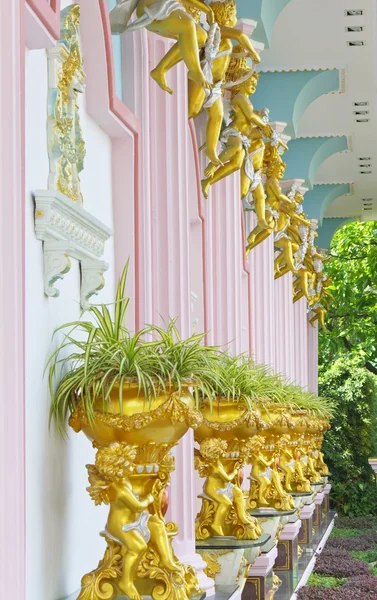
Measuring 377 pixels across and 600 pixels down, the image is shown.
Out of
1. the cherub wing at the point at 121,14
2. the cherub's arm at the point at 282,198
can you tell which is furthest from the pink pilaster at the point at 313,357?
the cherub wing at the point at 121,14

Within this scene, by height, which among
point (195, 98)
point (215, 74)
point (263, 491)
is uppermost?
point (215, 74)

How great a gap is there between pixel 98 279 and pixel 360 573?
9418 mm

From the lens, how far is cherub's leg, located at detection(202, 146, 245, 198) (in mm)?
9094

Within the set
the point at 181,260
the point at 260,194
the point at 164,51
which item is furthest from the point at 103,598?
the point at 260,194

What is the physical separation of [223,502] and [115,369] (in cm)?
259

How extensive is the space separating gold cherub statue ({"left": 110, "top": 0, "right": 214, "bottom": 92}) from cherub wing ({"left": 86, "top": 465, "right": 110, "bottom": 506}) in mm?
2702

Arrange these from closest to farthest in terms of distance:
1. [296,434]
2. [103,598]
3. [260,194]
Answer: [103,598], [296,434], [260,194]

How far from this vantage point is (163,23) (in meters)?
6.05

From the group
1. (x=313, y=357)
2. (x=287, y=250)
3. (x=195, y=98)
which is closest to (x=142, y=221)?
(x=195, y=98)

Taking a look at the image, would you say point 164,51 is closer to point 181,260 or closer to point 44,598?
point 181,260

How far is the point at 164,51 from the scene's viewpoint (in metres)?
6.91

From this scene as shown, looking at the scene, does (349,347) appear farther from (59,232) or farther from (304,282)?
(59,232)

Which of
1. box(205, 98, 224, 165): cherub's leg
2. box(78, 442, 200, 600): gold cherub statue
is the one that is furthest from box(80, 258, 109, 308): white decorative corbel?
box(205, 98, 224, 165): cherub's leg

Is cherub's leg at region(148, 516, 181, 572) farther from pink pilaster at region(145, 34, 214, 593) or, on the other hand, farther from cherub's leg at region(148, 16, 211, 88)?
cherub's leg at region(148, 16, 211, 88)
